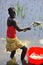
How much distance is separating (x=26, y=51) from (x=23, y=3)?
3707 millimetres

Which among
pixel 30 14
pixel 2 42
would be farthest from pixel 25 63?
pixel 30 14

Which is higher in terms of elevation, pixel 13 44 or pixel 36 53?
pixel 13 44

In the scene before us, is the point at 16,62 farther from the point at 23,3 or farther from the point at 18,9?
the point at 23,3

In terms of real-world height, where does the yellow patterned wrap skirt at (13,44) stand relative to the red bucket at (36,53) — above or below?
above

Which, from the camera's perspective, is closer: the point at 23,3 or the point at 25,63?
the point at 25,63

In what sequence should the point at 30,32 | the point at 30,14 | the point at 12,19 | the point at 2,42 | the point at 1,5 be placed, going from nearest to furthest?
the point at 12,19
the point at 2,42
the point at 30,32
the point at 30,14
the point at 1,5

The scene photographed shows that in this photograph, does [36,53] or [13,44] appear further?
[36,53]

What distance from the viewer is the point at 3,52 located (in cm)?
657

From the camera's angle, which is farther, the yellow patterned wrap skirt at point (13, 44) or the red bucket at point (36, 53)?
the yellow patterned wrap skirt at point (13, 44)

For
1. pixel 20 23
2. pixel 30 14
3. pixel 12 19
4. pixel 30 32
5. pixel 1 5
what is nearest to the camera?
pixel 12 19

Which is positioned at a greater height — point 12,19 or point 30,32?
point 12,19

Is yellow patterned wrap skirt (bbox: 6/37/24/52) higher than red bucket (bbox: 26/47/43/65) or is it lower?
higher

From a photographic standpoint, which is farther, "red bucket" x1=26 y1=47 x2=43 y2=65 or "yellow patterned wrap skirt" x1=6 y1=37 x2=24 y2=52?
"yellow patterned wrap skirt" x1=6 y1=37 x2=24 y2=52

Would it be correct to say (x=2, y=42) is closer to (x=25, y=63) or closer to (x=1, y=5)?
(x=25, y=63)
